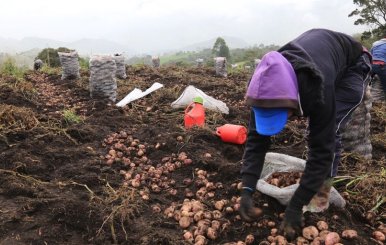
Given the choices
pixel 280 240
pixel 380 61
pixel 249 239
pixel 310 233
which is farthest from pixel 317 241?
pixel 380 61

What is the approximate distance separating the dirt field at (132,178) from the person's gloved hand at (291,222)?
14 cm

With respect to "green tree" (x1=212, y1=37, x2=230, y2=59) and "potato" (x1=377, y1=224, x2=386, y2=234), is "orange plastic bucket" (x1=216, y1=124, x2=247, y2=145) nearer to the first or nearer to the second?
"potato" (x1=377, y1=224, x2=386, y2=234)

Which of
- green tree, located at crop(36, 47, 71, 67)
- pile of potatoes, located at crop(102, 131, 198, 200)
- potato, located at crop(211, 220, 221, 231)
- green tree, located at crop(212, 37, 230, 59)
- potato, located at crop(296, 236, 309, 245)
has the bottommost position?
green tree, located at crop(212, 37, 230, 59)

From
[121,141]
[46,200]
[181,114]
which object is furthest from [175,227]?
[181,114]

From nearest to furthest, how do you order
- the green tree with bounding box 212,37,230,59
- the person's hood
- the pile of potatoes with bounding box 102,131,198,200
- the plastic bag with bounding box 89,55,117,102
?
the person's hood, the pile of potatoes with bounding box 102,131,198,200, the plastic bag with bounding box 89,55,117,102, the green tree with bounding box 212,37,230,59

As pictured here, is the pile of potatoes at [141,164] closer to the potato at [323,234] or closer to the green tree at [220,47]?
the potato at [323,234]

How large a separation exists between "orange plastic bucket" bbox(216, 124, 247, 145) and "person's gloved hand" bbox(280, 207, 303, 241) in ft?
4.17

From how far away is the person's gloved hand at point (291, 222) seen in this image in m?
1.70

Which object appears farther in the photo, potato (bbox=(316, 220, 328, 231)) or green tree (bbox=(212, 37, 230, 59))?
green tree (bbox=(212, 37, 230, 59))

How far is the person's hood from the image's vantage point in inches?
57.6

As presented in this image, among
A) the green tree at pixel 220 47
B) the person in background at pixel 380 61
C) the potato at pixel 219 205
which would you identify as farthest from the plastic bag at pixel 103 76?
the green tree at pixel 220 47

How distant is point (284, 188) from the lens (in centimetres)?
203

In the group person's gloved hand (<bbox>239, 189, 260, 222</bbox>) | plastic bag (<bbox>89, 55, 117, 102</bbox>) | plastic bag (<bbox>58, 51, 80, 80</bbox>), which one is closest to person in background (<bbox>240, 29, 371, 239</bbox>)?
person's gloved hand (<bbox>239, 189, 260, 222</bbox>)

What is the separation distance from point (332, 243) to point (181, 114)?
244 cm
